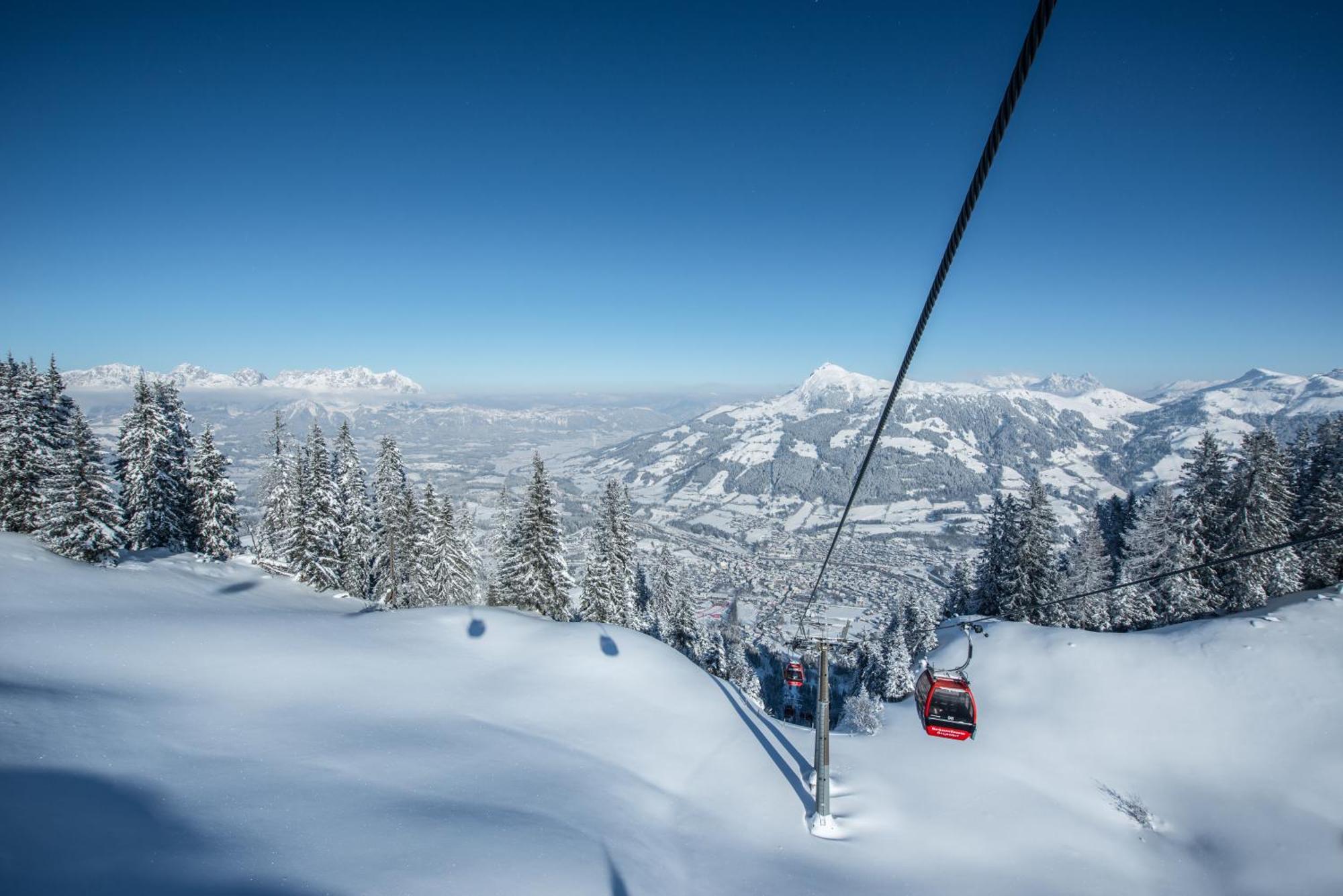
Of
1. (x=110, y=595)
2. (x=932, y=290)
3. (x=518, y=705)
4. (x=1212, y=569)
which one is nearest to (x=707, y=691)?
(x=518, y=705)

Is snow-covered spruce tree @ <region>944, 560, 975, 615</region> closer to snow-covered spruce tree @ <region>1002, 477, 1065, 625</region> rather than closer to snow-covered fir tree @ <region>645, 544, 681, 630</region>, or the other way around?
snow-covered spruce tree @ <region>1002, 477, 1065, 625</region>

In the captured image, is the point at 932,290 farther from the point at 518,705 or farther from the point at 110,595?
the point at 110,595

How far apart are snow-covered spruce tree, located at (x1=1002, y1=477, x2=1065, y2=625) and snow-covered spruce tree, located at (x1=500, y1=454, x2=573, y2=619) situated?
26.3 metres

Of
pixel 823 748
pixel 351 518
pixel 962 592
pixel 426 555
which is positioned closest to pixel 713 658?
pixel 962 592

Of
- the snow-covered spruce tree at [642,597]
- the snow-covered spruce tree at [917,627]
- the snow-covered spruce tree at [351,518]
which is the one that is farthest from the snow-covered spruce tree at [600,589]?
the snow-covered spruce tree at [917,627]

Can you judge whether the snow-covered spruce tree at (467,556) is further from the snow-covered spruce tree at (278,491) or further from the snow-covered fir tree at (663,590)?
the snow-covered fir tree at (663,590)

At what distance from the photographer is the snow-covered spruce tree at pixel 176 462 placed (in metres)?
28.6

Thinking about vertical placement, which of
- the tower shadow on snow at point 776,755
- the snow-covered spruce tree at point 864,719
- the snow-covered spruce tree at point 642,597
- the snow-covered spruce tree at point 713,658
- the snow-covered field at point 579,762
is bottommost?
the snow-covered spruce tree at point 713,658

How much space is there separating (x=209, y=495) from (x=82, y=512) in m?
10.1

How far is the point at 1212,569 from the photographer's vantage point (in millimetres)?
26625

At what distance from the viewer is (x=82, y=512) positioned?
68.4 feet

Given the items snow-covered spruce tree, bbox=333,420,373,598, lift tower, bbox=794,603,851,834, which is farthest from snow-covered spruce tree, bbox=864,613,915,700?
snow-covered spruce tree, bbox=333,420,373,598

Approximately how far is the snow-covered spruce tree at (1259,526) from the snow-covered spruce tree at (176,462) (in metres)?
57.5

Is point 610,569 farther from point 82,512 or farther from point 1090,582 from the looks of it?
point 1090,582
